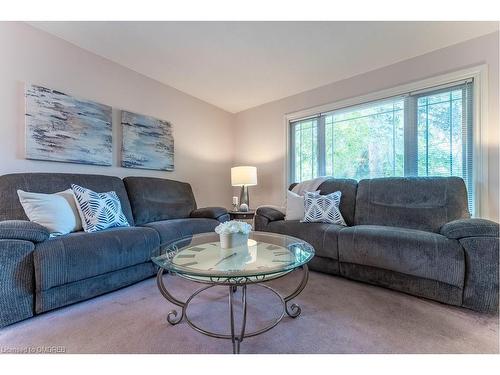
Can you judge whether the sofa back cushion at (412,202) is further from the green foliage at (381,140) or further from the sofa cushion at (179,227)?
the sofa cushion at (179,227)

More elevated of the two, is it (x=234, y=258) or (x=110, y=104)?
(x=110, y=104)

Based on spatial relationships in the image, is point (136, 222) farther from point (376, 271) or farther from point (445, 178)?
point (445, 178)

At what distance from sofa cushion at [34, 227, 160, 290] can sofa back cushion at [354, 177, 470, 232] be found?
6.92 ft

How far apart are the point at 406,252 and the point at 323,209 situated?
0.87m

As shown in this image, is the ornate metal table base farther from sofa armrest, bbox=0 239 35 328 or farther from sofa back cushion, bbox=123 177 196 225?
sofa back cushion, bbox=123 177 196 225

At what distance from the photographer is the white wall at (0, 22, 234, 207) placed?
196 centimetres

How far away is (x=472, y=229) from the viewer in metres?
1.55

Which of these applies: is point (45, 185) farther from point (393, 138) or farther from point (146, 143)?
point (393, 138)

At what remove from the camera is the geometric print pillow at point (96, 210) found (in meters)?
1.94

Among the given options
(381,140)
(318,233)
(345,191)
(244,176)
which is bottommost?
(318,233)

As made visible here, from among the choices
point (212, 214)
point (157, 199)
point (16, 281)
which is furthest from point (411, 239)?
point (16, 281)

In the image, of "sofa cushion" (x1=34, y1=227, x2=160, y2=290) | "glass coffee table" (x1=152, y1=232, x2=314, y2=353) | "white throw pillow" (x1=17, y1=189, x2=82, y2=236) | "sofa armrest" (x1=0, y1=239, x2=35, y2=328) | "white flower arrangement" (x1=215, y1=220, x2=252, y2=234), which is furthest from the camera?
"white throw pillow" (x1=17, y1=189, x2=82, y2=236)

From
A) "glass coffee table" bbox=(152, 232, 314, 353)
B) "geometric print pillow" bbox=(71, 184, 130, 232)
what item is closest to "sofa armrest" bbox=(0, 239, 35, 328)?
"geometric print pillow" bbox=(71, 184, 130, 232)

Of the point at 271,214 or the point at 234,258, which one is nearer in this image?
the point at 234,258
